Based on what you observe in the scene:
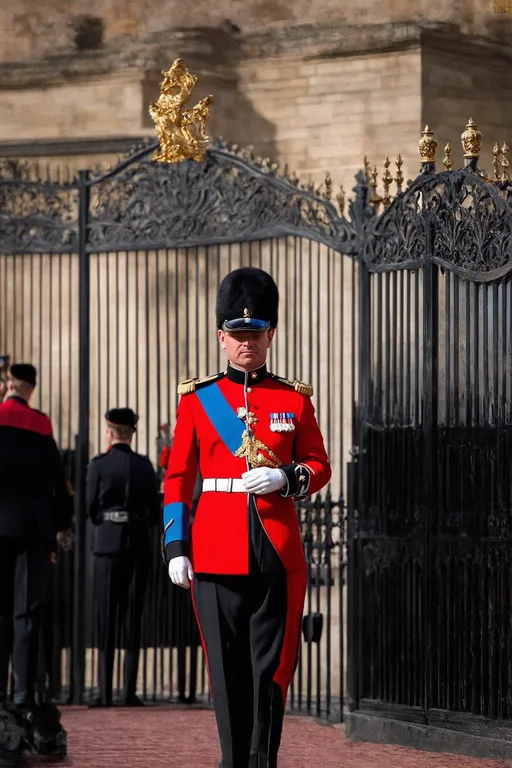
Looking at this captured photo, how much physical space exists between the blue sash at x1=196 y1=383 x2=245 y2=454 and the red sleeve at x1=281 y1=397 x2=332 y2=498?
0.74 ft

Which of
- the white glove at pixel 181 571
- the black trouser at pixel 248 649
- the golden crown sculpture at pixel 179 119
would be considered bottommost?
the black trouser at pixel 248 649

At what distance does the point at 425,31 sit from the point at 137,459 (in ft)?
24.1

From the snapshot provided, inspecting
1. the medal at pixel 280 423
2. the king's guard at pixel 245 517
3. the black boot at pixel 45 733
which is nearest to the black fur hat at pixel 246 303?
the king's guard at pixel 245 517

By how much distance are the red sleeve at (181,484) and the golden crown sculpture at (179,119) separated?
162 inches

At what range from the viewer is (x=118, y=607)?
1095 centimetres

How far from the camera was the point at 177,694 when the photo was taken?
37.4 feet

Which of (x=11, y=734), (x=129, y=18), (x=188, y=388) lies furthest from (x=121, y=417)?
(x=129, y=18)

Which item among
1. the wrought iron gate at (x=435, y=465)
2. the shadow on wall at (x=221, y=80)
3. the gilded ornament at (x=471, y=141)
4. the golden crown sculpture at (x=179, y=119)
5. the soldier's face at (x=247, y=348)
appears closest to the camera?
the soldier's face at (x=247, y=348)

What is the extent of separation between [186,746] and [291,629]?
287 centimetres

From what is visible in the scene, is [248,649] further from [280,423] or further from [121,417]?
[121,417]

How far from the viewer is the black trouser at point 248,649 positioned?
6484 mm

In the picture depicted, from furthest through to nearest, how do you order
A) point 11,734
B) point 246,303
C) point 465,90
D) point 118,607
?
point 465,90
point 118,607
point 11,734
point 246,303

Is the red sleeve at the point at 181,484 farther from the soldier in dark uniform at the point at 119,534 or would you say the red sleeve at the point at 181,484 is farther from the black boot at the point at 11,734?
the soldier in dark uniform at the point at 119,534

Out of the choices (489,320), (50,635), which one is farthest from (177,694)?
(489,320)
